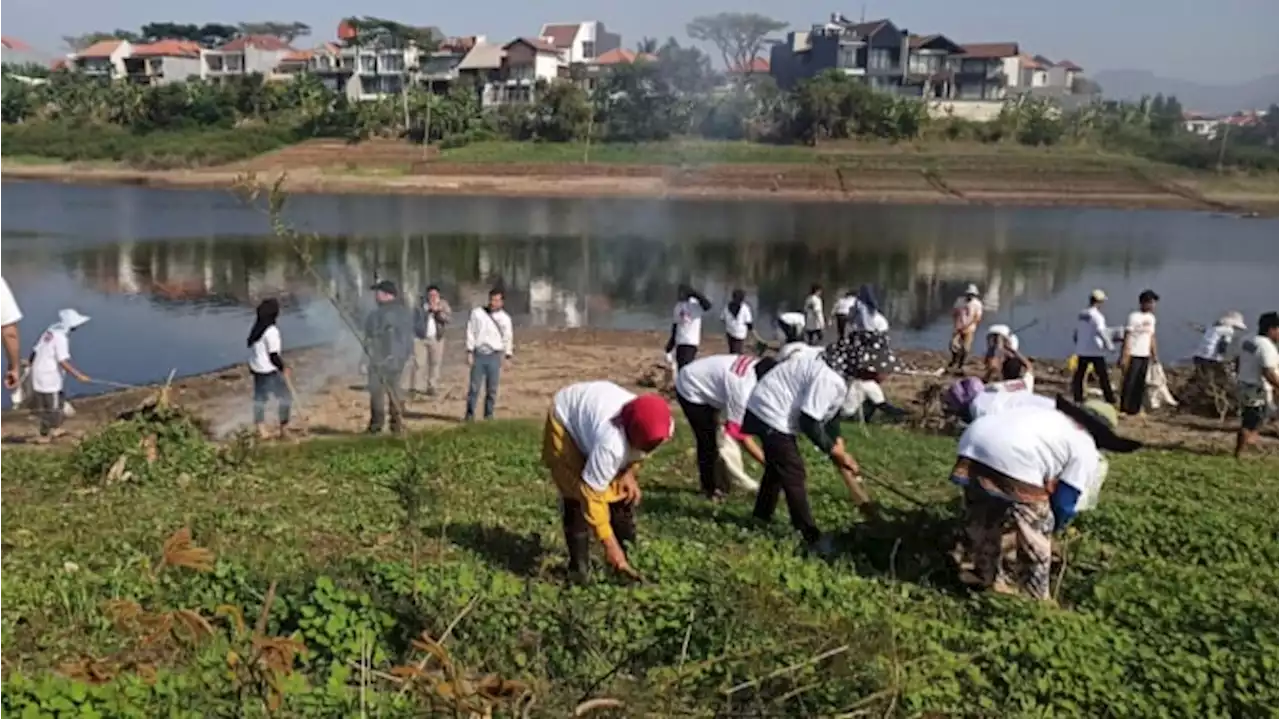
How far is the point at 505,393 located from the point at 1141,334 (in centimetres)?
989

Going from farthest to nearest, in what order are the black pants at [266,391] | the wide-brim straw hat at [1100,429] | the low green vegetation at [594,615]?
the black pants at [266,391] → the wide-brim straw hat at [1100,429] → the low green vegetation at [594,615]

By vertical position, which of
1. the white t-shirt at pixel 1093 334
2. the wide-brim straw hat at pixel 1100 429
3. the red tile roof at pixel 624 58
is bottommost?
the white t-shirt at pixel 1093 334

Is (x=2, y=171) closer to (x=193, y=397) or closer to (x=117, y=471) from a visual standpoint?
(x=193, y=397)

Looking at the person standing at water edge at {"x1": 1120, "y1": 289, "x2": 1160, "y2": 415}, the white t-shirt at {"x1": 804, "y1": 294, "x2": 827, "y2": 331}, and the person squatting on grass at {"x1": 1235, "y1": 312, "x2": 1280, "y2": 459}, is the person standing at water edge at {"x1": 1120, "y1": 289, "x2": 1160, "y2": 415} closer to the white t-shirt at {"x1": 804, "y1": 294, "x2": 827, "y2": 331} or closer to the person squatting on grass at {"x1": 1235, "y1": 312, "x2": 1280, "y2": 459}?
the person squatting on grass at {"x1": 1235, "y1": 312, "x2": 1280, "y2": 459}

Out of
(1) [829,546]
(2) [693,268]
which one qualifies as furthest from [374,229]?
(1) [829,546]

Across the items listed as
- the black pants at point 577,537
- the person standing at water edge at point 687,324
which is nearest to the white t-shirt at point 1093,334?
the person standing at water edge at point 687,324

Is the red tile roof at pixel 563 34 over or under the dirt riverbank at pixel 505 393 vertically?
over

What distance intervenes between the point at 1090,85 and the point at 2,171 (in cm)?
10064

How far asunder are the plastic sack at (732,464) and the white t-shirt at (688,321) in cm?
673

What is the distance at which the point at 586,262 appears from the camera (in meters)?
40.5

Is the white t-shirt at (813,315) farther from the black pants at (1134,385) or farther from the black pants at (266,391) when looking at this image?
the black pants at (266,391)

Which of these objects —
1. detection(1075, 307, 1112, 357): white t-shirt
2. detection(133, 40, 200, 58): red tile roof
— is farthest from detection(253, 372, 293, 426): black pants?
detection(133, 40, 200, 58): red tile roof

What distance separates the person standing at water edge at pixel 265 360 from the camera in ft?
44.0

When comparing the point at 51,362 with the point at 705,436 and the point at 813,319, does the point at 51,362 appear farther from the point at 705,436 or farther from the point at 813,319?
the point at 813,319
